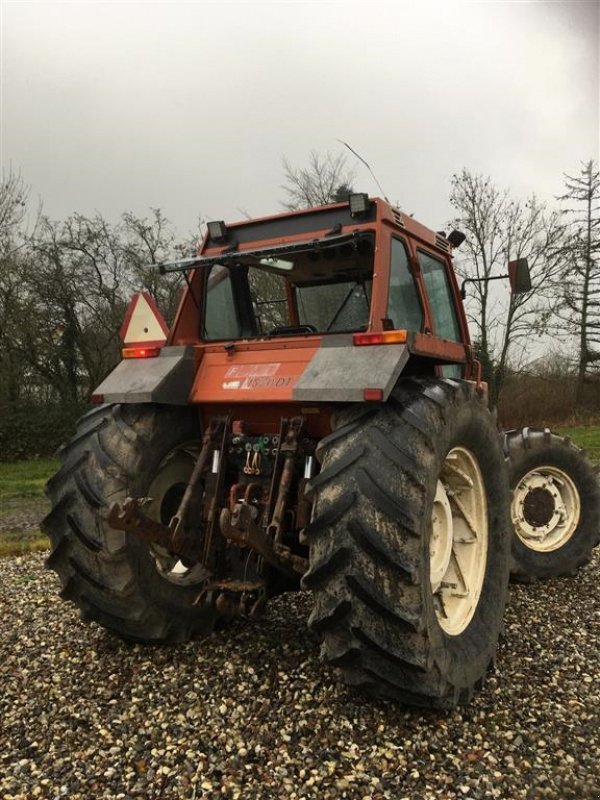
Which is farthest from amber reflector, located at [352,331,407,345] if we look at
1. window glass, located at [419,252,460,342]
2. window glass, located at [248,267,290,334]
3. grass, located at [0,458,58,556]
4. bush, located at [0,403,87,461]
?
bush, located at [0,403,87,461]

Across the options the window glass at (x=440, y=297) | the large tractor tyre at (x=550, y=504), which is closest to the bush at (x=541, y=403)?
the large tractor tyre at (x=550, y=504)

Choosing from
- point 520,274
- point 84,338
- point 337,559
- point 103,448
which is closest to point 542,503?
point 520,274

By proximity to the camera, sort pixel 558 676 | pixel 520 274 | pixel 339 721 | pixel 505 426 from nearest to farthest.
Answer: pixel 339 721 → pixel 558 676 → pixel 520 274 → pixel 505 426

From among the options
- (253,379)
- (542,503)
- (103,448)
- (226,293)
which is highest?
(226,293)

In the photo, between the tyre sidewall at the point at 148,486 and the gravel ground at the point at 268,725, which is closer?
the gravel ground at the point at 268,725

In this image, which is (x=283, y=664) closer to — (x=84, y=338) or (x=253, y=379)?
(x=253, y=379)

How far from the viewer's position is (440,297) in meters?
4.42

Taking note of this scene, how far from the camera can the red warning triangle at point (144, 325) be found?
14.0 feet

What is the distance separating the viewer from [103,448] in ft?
11.5

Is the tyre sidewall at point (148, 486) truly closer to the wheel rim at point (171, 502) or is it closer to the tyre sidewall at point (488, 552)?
the wheel rim at point (171, 502)

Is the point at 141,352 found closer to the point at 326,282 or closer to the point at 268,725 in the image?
the point at 326,282

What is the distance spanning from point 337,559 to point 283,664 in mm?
1067

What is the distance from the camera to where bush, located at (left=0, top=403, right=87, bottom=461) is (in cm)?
1497

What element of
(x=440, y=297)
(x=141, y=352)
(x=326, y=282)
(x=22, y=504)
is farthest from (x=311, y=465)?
(x=22, y=504)
